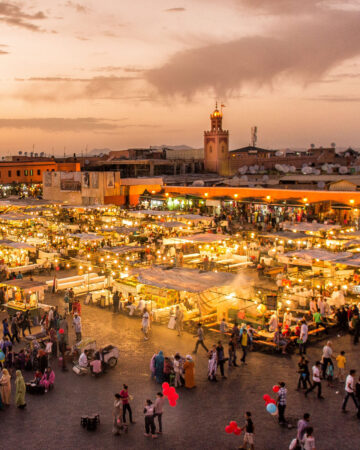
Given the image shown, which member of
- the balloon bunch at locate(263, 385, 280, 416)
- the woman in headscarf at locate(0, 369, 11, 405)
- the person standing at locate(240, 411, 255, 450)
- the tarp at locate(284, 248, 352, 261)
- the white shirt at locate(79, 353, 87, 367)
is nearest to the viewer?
the person standing at locate(240, 411, 255, 450)

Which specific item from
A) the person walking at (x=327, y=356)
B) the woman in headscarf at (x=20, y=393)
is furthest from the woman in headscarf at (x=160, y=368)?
the person walking at (x=327, y=356)

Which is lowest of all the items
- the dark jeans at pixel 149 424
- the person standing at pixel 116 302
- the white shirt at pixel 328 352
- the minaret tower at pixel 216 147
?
the dark jeans at pixel 149 424

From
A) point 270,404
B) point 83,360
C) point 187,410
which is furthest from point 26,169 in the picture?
point 270,404

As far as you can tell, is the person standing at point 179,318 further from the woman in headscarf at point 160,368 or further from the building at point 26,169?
the building at point 26,169

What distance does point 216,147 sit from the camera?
68.5 m

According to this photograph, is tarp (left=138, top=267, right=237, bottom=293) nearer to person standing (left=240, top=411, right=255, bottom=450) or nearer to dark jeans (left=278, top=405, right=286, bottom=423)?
dark jeans (left=278, top=405, right=286, bottom=423)

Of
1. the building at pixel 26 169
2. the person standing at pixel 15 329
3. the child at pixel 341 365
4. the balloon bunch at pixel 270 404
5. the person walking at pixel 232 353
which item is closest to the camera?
the balloon bunch at pixel 270 404

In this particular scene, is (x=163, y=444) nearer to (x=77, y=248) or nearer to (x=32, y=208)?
(x=77, y=248)

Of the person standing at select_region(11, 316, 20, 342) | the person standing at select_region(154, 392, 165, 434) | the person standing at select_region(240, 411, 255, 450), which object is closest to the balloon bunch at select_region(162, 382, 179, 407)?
the person standing at select_region(154, 392, 165, 434)

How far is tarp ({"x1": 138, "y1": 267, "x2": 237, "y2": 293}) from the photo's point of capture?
46.7ft

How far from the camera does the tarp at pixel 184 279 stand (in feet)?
46.7

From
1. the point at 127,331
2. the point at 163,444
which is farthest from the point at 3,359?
the point at 163,444

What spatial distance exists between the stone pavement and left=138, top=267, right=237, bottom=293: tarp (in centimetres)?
205

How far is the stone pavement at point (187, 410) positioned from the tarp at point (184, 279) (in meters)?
2.05
